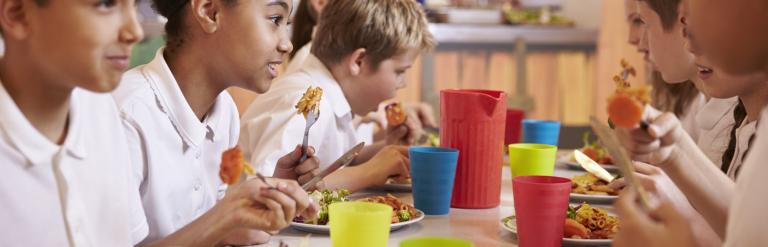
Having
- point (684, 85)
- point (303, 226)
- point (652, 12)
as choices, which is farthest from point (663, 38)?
point (303, 226)

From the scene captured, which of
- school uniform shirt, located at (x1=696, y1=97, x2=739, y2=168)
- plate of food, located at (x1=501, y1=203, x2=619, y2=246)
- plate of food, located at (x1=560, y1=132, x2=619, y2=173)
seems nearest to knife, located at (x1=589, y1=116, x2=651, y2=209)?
plate of food, located at (x1=501, y1=203, x2=619, y2=246)

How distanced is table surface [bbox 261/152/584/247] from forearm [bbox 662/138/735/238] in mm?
292

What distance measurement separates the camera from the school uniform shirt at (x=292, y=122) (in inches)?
83.7

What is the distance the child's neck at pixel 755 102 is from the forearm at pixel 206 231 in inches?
38.6

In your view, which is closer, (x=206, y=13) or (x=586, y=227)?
(x=586, y=227)

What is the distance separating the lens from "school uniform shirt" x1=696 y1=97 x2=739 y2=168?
234cm

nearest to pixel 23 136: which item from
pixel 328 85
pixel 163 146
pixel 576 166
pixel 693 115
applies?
pixel 163 146

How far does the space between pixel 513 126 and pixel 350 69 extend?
488mm

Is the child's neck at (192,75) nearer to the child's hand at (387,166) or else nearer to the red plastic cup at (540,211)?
the child's hand at (387,166)

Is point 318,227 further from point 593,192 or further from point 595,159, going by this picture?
point 595,159

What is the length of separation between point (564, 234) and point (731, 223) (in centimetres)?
51

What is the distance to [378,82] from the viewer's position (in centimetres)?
257

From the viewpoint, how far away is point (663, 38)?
7.25 ft

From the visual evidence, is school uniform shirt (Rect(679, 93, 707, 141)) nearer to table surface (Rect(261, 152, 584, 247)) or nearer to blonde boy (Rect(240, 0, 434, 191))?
blonde boy (Rect(240, 0, 434, 191))
